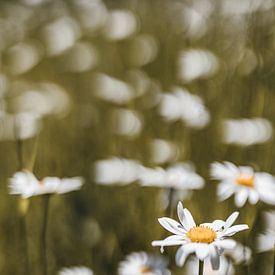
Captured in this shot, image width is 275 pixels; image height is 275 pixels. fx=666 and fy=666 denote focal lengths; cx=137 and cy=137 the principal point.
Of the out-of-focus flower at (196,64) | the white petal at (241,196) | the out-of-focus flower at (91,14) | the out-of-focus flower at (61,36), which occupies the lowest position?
the white petal at (241,196)

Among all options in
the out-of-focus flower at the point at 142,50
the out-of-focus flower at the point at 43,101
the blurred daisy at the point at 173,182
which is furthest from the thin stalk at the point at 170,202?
the out-of-focus flower at the point at 142,50

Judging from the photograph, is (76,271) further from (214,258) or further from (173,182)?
(214,258)

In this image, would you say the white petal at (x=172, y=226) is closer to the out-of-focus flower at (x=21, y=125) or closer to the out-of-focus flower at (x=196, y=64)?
the out-of-focus flower at (x=21, y=125)

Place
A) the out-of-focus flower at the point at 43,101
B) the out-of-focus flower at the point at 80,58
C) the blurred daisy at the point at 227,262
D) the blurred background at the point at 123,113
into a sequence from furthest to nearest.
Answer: the out-of-focus flower at the point at 80,58 → the out-of-focus flower at the point at 43,101 → the blurred background at the point at 123,113 → the blurred daisy at the point at 227,262

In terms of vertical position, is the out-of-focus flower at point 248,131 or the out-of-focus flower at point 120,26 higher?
the out-of-focus flower at point 120,26

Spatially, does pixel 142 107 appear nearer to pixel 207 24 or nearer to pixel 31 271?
pixel 207 24

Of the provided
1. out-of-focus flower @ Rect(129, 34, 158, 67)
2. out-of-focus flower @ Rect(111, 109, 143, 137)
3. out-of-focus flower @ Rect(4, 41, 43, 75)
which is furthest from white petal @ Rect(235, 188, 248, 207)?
out-of-focus flower @ Rect(4, 41, 43, 75)

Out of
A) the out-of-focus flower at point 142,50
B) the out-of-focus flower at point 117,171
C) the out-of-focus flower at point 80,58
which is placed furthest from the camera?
the out-of-focus flower at point 80,58

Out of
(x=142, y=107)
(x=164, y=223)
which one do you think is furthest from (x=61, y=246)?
(x=142, y=107)
